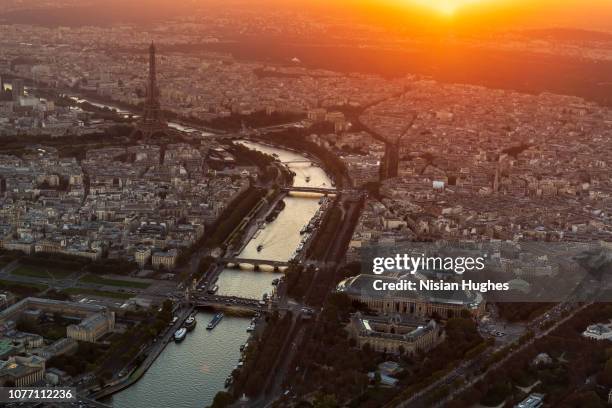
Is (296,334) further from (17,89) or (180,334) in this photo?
(17,89)

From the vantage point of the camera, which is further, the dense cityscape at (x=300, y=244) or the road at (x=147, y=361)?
the dense cityscape at (x=300, y=244)

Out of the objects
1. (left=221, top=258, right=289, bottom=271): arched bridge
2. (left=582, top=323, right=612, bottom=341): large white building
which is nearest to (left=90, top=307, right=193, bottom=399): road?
(left=221, top=258, right=289, bottom=271): arched bridge

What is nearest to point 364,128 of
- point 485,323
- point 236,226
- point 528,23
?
point 236,226

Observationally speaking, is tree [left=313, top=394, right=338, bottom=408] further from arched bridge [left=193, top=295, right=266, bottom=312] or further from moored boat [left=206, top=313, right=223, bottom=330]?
arched bridge [left=193, top=295, right=266, bottom=312]

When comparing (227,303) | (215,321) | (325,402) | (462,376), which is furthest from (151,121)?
(325,402)

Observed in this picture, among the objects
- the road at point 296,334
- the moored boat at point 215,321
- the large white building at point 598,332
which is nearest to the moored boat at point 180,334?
the moored boat at point 215,321

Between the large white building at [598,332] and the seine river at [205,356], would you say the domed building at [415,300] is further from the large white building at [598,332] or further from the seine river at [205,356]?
the seine river at [205,356]
